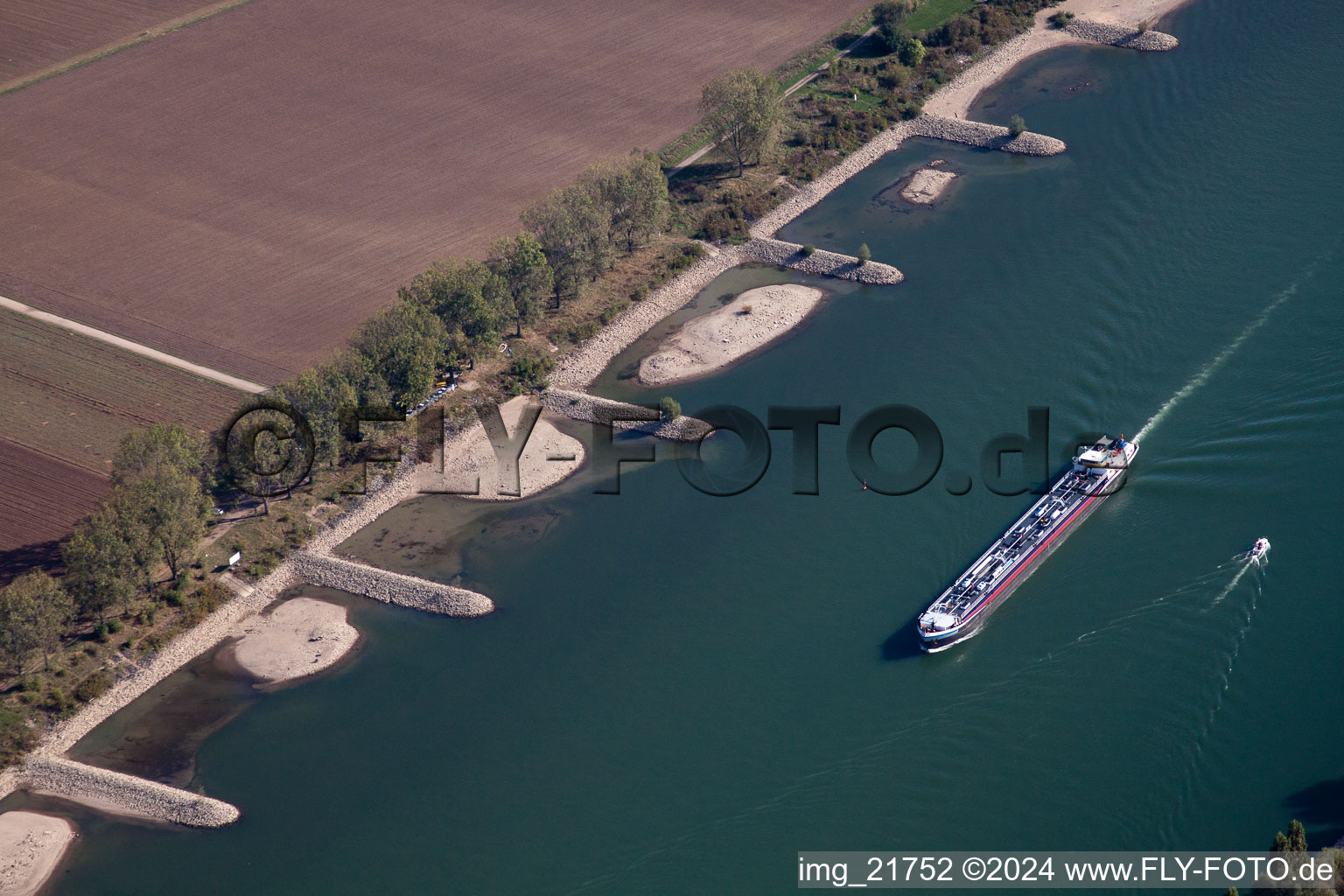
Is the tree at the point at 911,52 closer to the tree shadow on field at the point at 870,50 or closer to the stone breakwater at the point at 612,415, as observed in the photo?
the tree shadow on field at the point at 870,50

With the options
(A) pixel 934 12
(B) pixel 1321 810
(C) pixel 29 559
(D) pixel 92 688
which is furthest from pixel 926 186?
(D) pixel 92 688

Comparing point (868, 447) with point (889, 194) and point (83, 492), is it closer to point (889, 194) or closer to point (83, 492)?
point (889, 194)

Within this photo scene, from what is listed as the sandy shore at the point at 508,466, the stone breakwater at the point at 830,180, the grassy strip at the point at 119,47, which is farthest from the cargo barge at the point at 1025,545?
the grassy strip at the point at 119,47

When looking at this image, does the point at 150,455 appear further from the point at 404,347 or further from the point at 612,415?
the point at 612,415

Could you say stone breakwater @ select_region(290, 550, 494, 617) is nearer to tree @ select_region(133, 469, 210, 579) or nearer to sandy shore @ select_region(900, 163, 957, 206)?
tree @ select_region(133, 469, 210, 579)

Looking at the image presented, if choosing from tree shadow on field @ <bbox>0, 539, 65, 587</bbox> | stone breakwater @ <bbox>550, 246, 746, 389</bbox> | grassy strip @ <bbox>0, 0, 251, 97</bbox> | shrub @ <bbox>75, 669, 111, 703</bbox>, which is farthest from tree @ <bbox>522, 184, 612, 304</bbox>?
grassy strip @ <bbox>0, 0, 251, 97</bbox>

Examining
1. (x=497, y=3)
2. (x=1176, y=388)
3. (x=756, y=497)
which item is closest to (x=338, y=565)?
(x=756, y=497)
